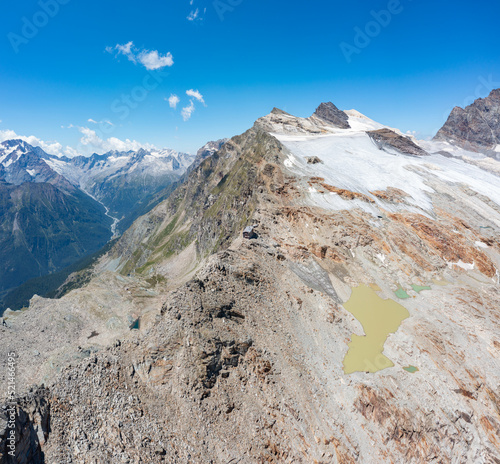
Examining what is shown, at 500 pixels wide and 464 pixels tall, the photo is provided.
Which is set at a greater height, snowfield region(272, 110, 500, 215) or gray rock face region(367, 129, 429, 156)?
gray rock face region(367, 129, 429, 156)

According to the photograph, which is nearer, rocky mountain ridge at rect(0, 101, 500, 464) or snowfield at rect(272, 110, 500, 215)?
rocky mountain ridge at rect(0, 101, 500, 464)

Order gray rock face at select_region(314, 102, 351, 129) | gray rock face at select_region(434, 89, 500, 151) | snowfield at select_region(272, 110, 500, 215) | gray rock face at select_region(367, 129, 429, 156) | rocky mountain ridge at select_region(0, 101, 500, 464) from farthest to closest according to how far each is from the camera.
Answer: gray rock face at select_region(314, 102, 351, 129) < gray rock face at select_region(434, 89, 500, 151) < gray rock face at select_region(367, 129, 429, 156) < snowfield at select_region(272, 110, 500, 215) < rocky mountain ridge at select_region(0, 101, 500, 464)

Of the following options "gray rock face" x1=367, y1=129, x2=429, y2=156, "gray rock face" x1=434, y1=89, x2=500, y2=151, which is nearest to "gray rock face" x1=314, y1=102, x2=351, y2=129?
"gray rock face" x1=367, y1=129, x2=429, y2=156

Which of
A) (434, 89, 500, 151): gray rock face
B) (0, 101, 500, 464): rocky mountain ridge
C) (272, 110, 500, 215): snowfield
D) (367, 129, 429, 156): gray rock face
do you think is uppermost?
(434, 89, 500, 151): gray rock face

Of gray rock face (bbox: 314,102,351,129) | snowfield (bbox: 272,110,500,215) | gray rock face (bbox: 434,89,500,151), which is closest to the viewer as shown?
snowfield (bbox: 272,110,500,215)

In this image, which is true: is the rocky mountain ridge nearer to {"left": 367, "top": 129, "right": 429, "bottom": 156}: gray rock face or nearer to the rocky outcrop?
the rocky outcrop

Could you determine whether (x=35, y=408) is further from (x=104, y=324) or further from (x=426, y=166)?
(x=426, y=166)

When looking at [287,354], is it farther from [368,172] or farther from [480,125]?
[480,125]
